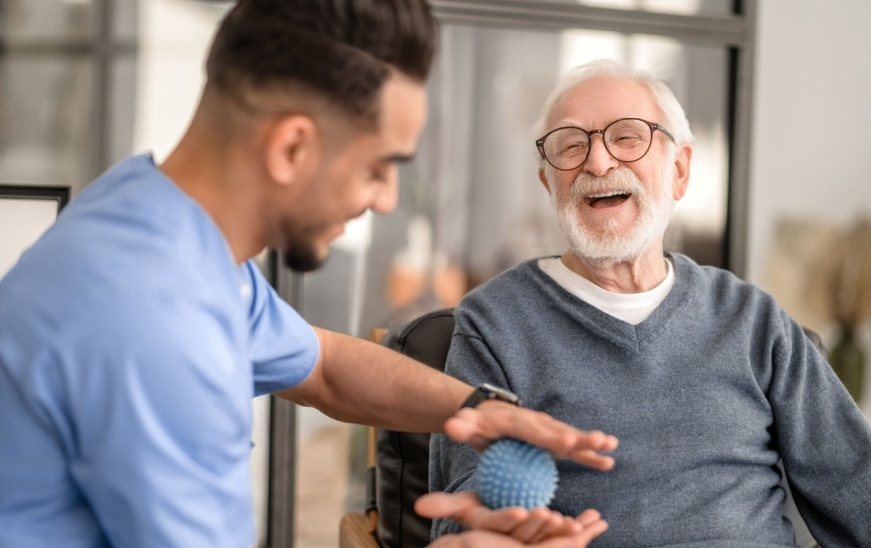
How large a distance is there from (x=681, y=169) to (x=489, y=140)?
120 cm

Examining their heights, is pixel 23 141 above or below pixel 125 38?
below

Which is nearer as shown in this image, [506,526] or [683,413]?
[506,526]

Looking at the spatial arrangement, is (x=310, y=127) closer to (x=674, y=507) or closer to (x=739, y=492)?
(x=674, y=507)

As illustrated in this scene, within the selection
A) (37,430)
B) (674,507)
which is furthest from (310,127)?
(674,507)

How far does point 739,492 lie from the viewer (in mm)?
1637

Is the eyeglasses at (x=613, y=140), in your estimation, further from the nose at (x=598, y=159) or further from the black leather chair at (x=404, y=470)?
the black leather chair at (x=404, y=470)

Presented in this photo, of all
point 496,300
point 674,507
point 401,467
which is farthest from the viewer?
point 401,467

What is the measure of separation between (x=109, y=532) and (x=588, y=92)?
53.5 inches

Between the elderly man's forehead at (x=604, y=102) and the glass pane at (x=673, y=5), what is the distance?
136 cm

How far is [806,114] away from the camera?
3.38m

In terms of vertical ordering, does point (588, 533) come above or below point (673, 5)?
below

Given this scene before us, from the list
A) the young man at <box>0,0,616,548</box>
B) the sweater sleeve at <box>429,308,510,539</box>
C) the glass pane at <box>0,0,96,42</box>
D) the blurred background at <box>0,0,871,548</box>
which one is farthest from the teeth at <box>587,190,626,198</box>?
the glass pane at <box>0,0,96,42</box>

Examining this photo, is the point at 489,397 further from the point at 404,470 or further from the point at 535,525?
the point at 404,470

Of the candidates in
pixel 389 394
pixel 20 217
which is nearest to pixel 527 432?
pixel 389 394
